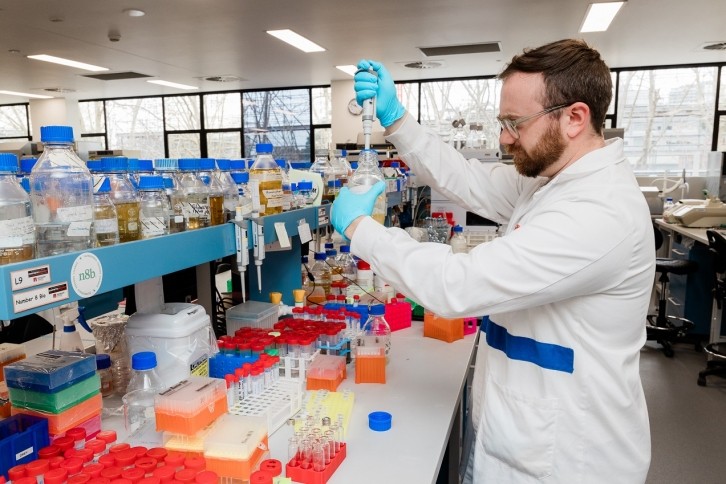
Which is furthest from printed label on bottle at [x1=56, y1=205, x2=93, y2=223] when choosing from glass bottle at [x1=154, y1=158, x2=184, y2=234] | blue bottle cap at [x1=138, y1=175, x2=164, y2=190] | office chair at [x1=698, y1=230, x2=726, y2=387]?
office chair at [x1=698, y1=230, x2=726, y2=387]

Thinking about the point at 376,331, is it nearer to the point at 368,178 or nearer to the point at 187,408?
the point at 368,178

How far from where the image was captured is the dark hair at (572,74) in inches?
51.2

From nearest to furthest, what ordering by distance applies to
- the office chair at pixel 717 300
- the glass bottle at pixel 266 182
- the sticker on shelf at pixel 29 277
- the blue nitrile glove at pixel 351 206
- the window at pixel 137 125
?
the sticker on shelf at pixel 29 277, the blue nitrile glove at pixel 351 206, the glass bottle at pixel 266 182, the office chair at pixel 717 300, the window at pixel 137 125

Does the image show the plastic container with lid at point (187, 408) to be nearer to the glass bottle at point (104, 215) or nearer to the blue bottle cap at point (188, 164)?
the glass bottle at point (104, 215)

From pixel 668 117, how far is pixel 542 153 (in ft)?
26.2

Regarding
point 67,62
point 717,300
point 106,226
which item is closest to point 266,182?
point 106,226

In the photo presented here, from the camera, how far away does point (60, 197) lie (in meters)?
1.11

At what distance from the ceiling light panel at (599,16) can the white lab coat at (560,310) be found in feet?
14.6

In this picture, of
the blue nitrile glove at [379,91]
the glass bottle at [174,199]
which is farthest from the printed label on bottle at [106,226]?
the blue nitrile glove at [379,91]

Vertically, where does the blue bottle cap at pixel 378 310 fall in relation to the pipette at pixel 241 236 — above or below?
below

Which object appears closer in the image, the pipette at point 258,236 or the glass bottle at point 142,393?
the glass bottle at point 142,393

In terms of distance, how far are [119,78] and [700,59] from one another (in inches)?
351

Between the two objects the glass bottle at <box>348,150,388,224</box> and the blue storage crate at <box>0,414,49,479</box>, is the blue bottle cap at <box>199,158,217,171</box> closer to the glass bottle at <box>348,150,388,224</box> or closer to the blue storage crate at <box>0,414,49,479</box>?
the glass bottle at <box>348,150,388,224</box>

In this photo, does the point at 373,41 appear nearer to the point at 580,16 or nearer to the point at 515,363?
the point at 580,16
